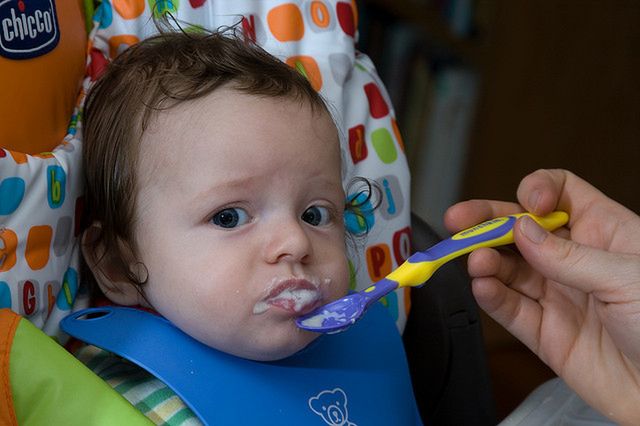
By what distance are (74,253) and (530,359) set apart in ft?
5.08

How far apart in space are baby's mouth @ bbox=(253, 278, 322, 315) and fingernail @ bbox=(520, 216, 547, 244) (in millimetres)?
229

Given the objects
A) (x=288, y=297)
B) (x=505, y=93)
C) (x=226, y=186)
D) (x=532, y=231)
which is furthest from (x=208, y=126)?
(x=505, y=93)

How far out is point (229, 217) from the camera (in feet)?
2.76

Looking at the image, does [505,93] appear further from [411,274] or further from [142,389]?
[142,389]

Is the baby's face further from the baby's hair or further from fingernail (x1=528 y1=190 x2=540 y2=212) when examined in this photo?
fingernail (x1=528 y1=190 x2=540 y2=212)

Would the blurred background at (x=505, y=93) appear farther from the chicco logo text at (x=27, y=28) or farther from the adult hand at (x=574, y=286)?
the chicco logo text at (x=27, y=28)

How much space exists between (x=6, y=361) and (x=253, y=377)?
24 cm

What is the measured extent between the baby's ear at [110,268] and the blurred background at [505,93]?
131 centimetres

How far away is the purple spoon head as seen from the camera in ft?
2.68

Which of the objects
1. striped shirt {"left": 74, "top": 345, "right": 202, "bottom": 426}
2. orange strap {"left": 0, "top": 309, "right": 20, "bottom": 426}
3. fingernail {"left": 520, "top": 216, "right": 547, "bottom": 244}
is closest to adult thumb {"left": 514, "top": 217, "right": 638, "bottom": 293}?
fingernail {"left": 520, "top": 216, "right": 547, "bottom": 244}

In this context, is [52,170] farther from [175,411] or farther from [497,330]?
[497,330]

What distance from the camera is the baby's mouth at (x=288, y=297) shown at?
0.81 meters

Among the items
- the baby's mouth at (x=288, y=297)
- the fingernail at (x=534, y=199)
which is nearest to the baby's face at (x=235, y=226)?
the baby's mouth at (x=288, y=297)

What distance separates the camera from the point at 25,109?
858 millimetres
